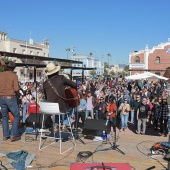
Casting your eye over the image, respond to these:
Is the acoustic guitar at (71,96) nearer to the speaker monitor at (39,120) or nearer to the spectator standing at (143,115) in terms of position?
the speaker monitor at (39,120)

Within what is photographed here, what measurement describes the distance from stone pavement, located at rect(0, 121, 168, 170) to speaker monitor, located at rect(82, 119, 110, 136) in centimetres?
19

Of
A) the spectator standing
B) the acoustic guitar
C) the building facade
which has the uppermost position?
the building facade

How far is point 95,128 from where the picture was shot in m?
5.46

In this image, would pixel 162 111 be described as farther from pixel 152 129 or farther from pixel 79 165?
pixel 79 165

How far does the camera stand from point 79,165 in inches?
126

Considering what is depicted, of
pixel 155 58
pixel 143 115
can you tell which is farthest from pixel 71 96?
pixel 155 58

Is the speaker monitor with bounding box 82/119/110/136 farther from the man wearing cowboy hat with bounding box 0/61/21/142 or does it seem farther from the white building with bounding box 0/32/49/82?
the white building with bounding box 0/32/49/82

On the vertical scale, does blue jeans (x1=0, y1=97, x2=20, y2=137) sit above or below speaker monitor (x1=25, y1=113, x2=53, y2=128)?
above

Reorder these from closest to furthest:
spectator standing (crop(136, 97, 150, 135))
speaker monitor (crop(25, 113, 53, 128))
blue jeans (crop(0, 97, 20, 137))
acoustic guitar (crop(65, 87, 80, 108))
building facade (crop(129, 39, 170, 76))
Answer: acoustic guitar (crop(65, 87, 80, 108)) → blue jeans (crop(0, 97, 20, 137)) → speaker monitor (crop(25, 113, 53, 128)) → spectator standing (crop(136, 97, 150, 135)) → building facade (crop(129, 39, 170, 76))

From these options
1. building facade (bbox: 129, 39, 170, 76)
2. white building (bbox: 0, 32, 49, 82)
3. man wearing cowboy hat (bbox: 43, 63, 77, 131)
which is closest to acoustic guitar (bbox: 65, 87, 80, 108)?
man wearing cowboy hat (bbox: 43, 63, 77, 131)

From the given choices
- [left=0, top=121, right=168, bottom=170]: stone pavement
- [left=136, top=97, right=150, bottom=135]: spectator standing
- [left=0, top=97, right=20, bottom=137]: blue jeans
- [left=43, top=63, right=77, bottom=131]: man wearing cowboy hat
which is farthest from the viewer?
[left=136, top=97, right=150, bottom=135]: spectator standing

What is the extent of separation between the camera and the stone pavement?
3.94 metres

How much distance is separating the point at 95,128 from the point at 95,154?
3.64ft

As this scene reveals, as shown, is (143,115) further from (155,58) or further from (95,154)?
(155,58)
